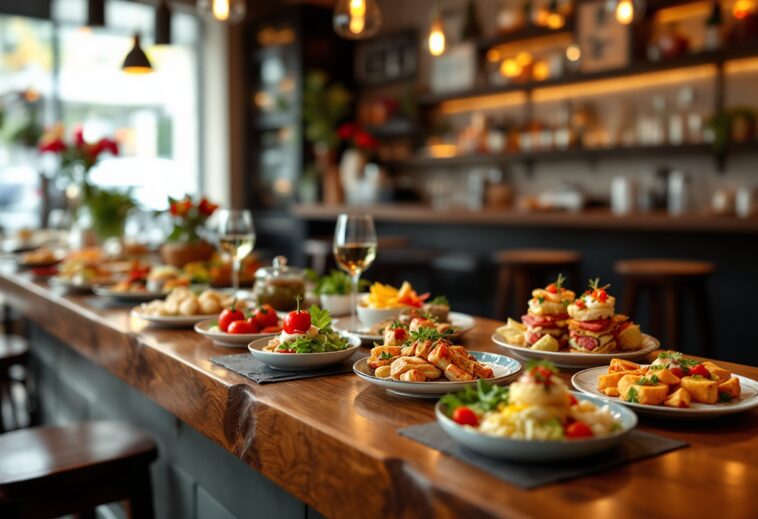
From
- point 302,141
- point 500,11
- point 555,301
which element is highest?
point 500,11

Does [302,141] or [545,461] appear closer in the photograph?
[545,461]

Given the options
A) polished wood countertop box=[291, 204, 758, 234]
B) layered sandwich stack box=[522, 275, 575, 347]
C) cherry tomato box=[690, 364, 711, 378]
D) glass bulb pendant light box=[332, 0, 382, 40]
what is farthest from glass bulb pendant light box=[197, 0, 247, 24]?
polished wood countertop box=[291, 204, 758, 234]

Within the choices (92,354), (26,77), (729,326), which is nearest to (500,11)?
(729,326)

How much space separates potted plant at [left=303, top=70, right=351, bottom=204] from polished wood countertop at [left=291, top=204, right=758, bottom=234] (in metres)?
1.21

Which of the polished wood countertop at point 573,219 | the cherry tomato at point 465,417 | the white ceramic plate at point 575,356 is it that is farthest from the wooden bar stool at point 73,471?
the polished wood countertop at point 573,219

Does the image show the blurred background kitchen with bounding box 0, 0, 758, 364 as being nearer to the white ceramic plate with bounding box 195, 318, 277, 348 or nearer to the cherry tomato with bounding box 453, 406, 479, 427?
the white ceramic plate with bounding box 195, 318, 277, 348

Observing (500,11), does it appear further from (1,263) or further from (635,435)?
(635,435)

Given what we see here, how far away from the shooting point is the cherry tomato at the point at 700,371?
1.06 meters

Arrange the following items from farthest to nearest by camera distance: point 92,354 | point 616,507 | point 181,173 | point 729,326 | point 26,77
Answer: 1. point 181,173
2. point 26,77
3. point 729,326
4. point 92,354
5. point 616,507

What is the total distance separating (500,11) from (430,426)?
6128 mm

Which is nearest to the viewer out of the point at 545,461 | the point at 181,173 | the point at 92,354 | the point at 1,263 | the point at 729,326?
the point at 545,461

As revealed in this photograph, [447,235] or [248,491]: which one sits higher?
[447,235]

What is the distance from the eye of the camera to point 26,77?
24.2 feet

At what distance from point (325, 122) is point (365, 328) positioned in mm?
5817
